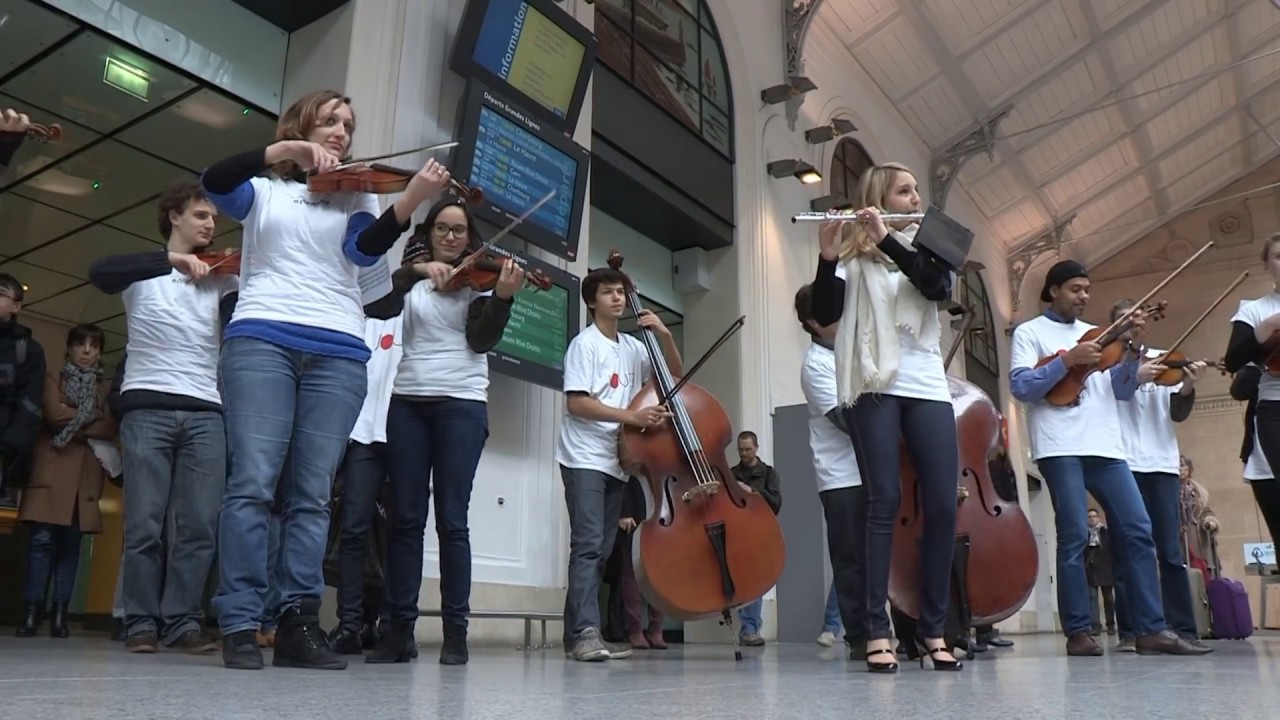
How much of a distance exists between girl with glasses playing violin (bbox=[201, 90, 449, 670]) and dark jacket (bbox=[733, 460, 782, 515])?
3407mm

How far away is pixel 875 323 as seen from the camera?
245 cm

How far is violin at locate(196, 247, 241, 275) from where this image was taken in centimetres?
309

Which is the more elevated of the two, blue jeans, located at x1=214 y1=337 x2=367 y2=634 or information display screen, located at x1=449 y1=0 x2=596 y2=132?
information display screen, located at x1=449 y1=0 x2=596 y2=132

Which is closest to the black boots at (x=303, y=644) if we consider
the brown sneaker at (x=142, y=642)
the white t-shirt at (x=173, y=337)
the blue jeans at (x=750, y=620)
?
the brown sneaker at (x=142, y=642)

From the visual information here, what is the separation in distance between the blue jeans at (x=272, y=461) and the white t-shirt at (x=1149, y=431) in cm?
287

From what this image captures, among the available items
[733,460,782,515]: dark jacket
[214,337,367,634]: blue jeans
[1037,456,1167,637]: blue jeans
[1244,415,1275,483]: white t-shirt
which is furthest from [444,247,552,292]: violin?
[733,460,782,515]: dark jacket

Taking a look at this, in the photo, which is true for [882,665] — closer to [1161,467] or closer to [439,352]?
[439,352]

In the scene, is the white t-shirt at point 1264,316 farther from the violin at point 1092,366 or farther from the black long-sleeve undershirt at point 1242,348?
the violin at point 1092,366

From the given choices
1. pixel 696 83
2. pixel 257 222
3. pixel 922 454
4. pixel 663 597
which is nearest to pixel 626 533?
pixel 663 597

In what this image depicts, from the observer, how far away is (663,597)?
113 inches

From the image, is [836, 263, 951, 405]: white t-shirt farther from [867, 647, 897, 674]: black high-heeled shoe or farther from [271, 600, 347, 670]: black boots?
[271, 600, 347, 670]: black boots

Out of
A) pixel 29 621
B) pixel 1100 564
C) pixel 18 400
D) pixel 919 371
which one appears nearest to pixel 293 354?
pixel 919 371

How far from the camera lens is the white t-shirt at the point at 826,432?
3357mm

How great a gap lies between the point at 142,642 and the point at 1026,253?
13.6 meters
